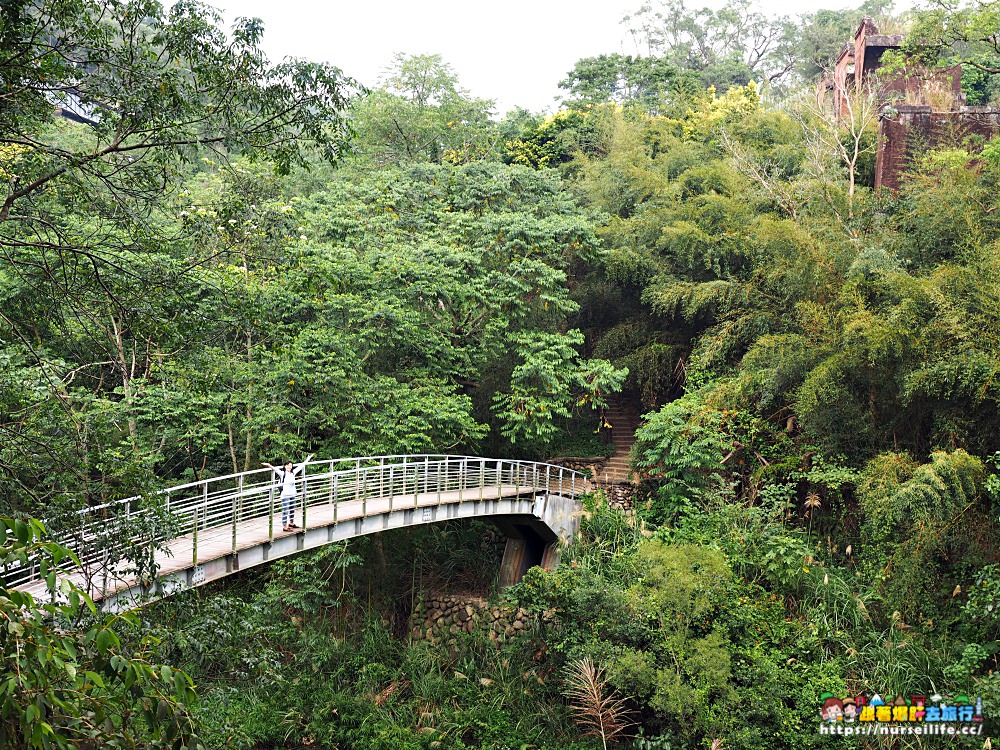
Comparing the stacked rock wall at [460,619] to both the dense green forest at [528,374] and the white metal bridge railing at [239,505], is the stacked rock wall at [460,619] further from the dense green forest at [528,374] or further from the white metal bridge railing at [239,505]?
the white metal bridge railing at [239,505]

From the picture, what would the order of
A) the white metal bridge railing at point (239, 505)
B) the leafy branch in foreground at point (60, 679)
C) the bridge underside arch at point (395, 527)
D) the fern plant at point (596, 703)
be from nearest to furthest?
the leafy branch in foreground at point (60, 679) → the white metal bridge railing at point (239, 505) → the bridge underside arch at point (395, 527) → the fern plant at point (596, 703)

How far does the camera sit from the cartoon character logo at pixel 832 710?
38.2 ft

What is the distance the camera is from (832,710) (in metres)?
11.7

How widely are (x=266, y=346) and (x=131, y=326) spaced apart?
352 inches

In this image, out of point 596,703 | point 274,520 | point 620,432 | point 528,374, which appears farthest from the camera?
point 620,432

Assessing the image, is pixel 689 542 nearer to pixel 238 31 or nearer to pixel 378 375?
pixel 378 375

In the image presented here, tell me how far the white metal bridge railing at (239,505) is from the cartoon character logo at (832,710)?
21.5ft

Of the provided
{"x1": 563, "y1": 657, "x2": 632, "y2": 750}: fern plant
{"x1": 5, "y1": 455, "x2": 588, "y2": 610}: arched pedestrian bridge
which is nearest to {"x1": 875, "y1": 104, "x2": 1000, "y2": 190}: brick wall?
{"x1": 5, "y1": 455, "x2": 588, "y2": 610}: arched pedestrian bridge

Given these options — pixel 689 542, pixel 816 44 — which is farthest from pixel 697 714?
pixel 816 44

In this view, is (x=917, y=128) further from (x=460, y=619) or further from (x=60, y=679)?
(x=60, y=679)

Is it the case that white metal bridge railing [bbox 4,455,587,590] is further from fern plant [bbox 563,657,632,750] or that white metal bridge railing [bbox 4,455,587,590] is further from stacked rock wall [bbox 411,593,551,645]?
fern plant [bbox 563,657,632,750]

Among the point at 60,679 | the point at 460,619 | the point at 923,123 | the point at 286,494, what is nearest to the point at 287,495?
the point at 286,494

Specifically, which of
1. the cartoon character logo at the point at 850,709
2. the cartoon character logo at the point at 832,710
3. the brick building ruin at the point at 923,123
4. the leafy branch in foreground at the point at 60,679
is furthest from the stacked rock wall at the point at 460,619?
the brick building ruin at the point at 923,123

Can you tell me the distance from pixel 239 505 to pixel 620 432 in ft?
43.2
